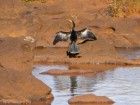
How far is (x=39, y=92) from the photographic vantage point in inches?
529

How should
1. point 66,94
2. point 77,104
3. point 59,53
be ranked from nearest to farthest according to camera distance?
1. point 77,104
2. point 66,94
3. point 59,53

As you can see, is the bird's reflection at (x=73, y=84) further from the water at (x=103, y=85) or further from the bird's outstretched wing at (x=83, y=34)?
the bird's outstretched wing at (x=83, y=34)

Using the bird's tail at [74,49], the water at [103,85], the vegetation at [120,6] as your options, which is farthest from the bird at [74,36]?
the vegetation at [120,6]

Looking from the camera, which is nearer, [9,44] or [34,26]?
[9,44]

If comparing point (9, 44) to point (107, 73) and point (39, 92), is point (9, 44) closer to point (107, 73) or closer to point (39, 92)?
point (107, 73)

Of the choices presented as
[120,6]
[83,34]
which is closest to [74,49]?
[83,34]

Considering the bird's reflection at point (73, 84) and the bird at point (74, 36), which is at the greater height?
the bird's reflection at point (73, 84)

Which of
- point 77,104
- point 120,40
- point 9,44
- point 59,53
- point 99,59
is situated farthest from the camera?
point 120,40

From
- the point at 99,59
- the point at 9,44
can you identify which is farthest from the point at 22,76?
the point at 99,59

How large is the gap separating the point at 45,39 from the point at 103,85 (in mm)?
10276

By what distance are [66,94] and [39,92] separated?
1.16 meters

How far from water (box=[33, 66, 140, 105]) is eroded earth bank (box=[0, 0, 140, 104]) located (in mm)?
580

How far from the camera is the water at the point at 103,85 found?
45.8 feet

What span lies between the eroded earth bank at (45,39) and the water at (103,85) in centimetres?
58
